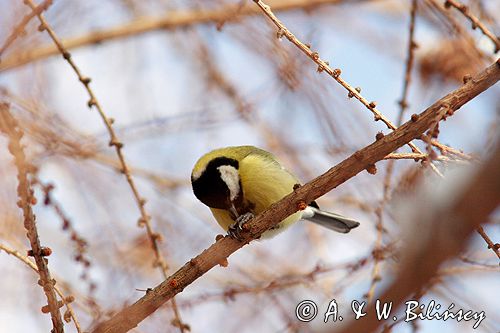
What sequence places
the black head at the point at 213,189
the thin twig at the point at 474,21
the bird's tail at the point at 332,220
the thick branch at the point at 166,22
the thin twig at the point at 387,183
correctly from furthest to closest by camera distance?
the thick branch at the point at 166,22
the bird's tail at the point at 332,220
the black head at the point at 213,189
the thin twig at the point at 387,183
the thin twig at the point at 474,21

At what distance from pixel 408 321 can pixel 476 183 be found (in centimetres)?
154

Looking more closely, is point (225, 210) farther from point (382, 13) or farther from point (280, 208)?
point (382, 13)

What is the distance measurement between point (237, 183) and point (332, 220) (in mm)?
905

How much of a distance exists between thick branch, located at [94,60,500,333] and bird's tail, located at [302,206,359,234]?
57.8 inches

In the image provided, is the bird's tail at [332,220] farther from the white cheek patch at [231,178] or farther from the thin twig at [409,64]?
the thin twig at [409,64]

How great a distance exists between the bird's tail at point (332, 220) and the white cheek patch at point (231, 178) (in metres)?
0.77

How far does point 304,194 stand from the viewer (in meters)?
1.95

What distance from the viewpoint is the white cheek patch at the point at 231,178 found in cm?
286

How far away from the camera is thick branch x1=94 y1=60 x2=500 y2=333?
1688 mm

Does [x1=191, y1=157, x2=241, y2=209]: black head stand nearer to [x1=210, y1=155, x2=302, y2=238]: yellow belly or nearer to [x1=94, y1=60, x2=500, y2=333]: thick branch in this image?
[x1=210, y1=155, x2=302, y2=238]: yellow belly

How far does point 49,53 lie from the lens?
13.9 feet

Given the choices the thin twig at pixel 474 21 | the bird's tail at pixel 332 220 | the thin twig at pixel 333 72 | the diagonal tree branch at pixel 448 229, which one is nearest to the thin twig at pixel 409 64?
the thin twig at pixel 474 21

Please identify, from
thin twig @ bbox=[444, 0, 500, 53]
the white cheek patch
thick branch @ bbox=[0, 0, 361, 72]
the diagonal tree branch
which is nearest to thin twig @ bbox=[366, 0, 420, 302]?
thin twig @ bbox=[444, 0, 500, 53]

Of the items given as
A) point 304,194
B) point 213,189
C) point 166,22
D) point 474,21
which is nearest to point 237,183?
point 213,189
